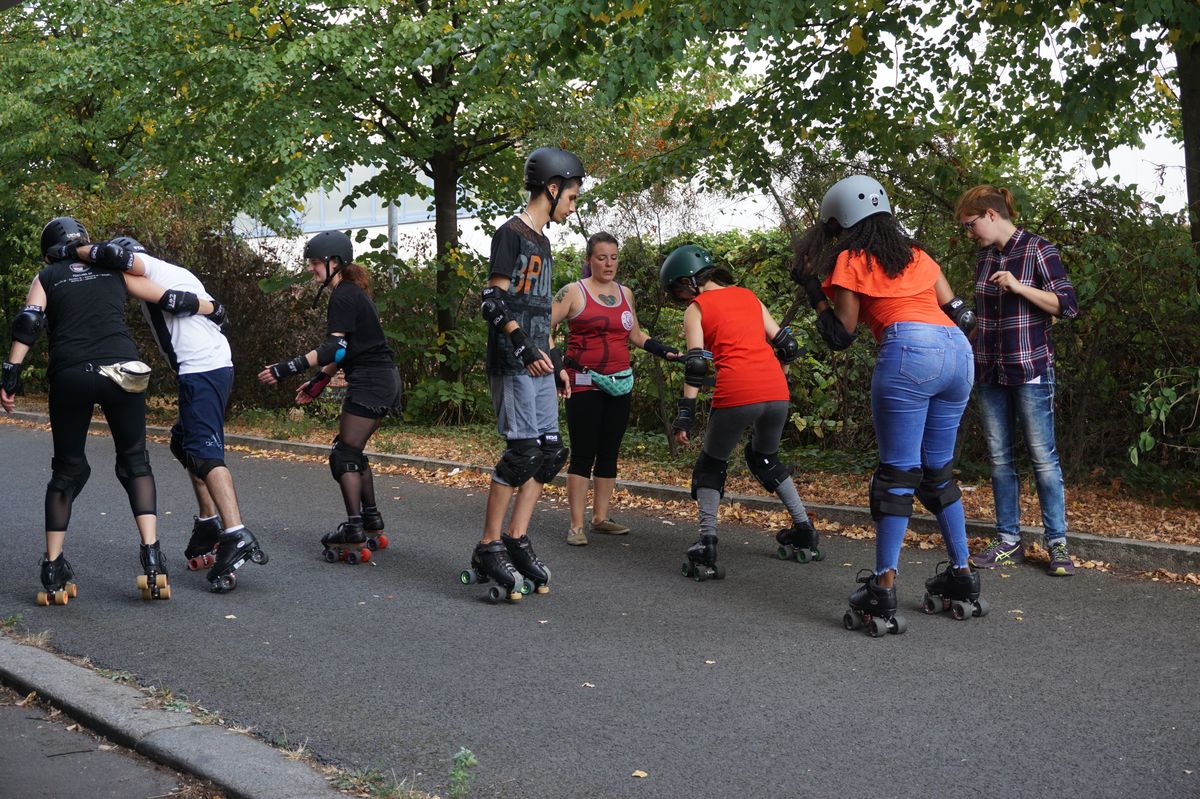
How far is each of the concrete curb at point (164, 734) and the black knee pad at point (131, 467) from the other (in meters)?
1.28

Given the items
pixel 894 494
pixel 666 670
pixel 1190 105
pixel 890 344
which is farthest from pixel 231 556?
pixel 1190 105

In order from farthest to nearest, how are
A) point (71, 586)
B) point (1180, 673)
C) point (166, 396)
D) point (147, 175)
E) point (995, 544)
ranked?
point (147, 175), point (166, 396), point (995, 544), point (71, 586), point (1180, 673)

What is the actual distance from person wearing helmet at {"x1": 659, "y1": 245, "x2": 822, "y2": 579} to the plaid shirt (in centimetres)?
111

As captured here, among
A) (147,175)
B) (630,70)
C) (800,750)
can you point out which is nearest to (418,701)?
(800,750)

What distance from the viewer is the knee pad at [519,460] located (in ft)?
20.2

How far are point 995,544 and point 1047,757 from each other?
3136mm

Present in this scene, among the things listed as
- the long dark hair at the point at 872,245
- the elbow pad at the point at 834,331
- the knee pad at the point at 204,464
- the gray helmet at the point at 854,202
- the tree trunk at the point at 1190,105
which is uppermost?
the tree trunk at the point at 1190,105

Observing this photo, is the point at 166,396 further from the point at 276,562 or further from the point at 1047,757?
the point at 1047,757

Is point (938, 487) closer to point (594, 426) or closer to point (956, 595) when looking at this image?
point (956, 595)

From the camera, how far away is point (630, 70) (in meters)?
8.38

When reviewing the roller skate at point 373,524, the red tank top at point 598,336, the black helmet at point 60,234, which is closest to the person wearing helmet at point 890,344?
the red tank top at point 598,336

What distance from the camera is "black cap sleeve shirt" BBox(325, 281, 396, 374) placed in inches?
285

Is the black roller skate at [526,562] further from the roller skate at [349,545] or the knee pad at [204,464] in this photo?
the knee pad at [204,464]

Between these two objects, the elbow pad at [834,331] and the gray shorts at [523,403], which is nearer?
the elbow pad at [834,331]
